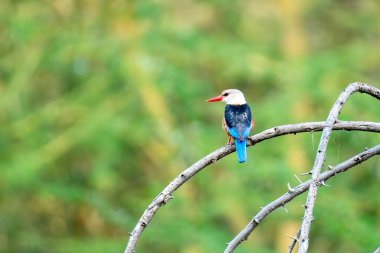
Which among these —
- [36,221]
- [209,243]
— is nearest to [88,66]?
[36,221]

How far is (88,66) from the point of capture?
514 inches

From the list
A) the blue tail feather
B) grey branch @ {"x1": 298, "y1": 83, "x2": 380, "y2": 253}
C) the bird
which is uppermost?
the bird

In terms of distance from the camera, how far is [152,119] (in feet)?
39.4

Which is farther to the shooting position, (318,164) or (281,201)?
(281,201)

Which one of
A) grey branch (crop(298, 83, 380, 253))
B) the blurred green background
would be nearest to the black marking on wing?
grey branch (crop(298, 83, 380, 253))

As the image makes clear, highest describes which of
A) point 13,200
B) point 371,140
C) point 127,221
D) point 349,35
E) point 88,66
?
point 349,35

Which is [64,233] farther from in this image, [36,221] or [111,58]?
[111,58]

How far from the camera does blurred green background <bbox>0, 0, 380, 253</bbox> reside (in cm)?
1121

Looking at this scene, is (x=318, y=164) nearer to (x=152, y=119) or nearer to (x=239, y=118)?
(x=239, y=118)

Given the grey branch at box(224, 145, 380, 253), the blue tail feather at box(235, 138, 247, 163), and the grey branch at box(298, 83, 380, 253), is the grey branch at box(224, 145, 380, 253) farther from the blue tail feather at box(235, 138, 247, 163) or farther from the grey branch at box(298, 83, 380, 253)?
the blue tail feather at box(235, 138, 247, 163)

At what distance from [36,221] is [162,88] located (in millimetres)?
3367

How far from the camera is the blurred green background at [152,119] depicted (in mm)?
11211

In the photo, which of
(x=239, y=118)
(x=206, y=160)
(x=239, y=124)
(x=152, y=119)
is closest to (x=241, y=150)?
(x=239, y=124)

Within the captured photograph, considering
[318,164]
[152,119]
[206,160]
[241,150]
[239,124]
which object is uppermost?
[152,119]
